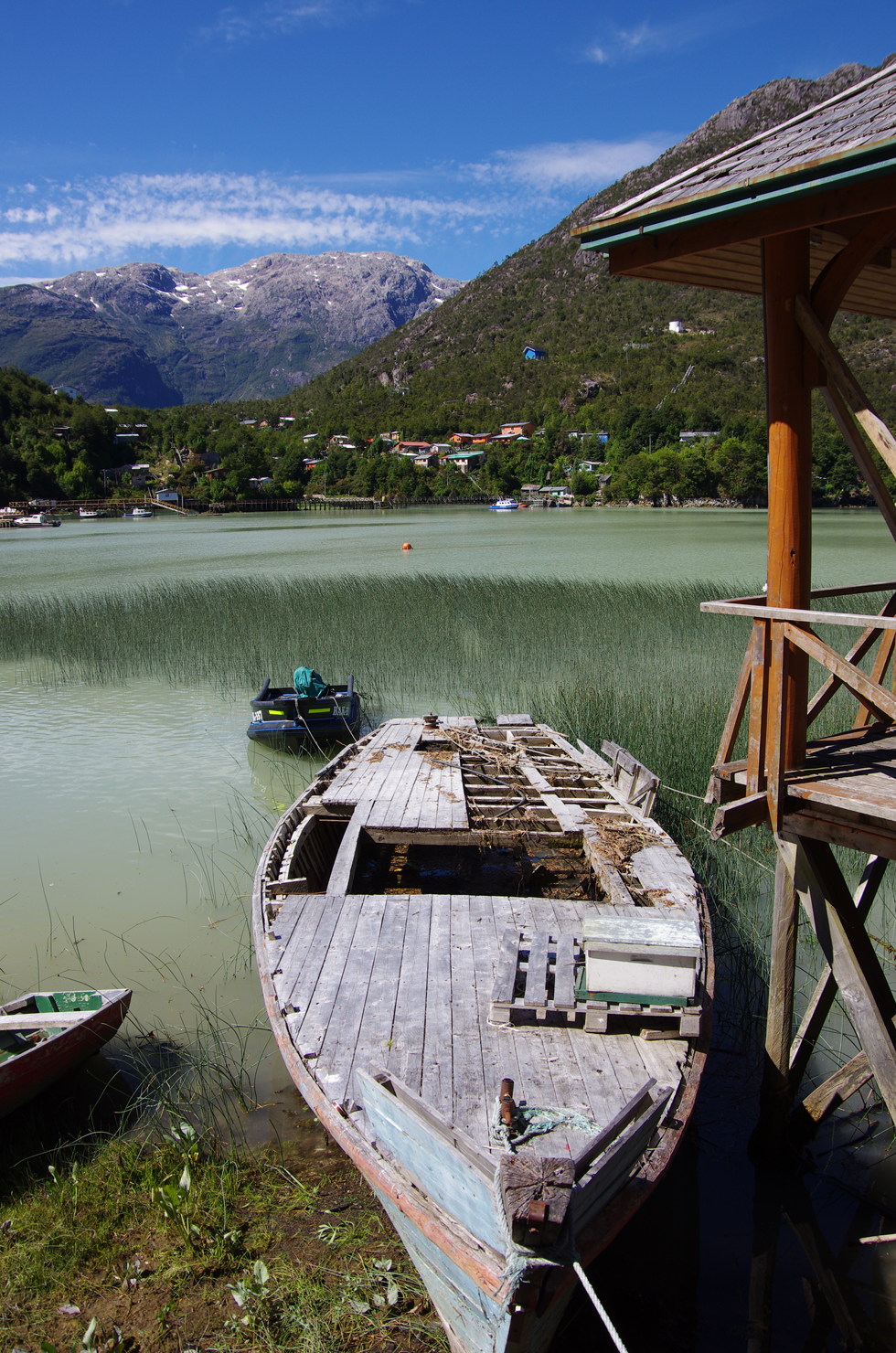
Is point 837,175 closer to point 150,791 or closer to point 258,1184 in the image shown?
point 258,1184

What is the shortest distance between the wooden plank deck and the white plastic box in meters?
0.20

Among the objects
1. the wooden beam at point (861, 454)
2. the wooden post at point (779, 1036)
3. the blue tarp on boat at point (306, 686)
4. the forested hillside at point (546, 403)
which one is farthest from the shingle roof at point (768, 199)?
the forested hillside at point (546, 403)

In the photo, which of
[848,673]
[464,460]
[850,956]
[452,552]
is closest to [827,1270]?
[850,956]

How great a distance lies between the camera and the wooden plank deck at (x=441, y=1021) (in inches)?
122

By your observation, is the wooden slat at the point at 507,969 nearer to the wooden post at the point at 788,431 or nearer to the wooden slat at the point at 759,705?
the wooden slat at the point at 759,705

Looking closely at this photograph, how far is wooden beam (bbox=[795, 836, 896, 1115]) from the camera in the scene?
11.1ft

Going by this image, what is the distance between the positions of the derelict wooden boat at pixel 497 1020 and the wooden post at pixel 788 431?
1.31 m

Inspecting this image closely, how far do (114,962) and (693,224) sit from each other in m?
5.63

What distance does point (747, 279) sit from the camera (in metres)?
4.52

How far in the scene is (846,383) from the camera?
3.37 m

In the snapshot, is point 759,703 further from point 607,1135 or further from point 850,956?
point 607,1135

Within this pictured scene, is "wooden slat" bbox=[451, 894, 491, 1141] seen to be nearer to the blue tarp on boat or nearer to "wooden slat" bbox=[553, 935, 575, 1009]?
"wooden slat" bbox=[553, 935, 575, 1009]

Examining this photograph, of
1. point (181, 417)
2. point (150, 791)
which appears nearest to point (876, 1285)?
point (150, 791)

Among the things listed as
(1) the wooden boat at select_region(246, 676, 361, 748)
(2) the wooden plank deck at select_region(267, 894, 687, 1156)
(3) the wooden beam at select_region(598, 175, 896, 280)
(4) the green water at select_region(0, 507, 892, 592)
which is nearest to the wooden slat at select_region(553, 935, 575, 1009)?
(2) the wooden plank deck at select_region(267, 894, 687, 1156)
